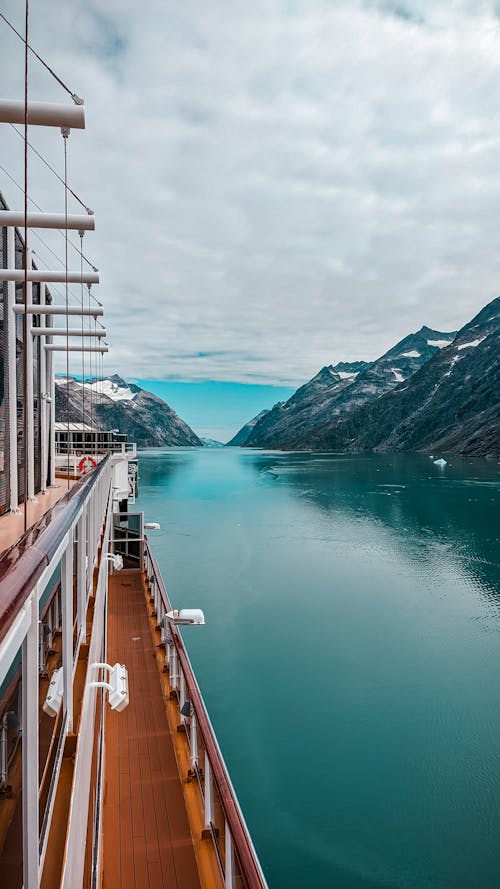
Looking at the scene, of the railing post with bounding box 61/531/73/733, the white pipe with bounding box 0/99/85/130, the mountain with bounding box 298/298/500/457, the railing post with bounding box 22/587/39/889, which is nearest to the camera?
the railing post with bounding box 22/587/39/889

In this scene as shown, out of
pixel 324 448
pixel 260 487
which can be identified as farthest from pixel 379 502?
pixel 324 448

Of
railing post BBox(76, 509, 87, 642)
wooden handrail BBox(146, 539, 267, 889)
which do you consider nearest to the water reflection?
wooden handrail BBox(146, 539, 267, 889)

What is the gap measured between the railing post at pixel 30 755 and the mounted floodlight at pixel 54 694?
645 mm

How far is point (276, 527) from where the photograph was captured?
34.4m

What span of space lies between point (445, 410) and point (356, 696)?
133760 mm

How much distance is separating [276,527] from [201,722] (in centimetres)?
2942

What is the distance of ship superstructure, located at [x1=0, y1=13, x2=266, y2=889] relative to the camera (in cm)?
169

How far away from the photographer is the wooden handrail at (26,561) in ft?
3.95

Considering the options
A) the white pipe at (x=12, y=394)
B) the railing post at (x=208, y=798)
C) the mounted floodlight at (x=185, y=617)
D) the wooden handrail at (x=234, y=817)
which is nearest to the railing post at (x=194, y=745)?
the wooden handrail at (x=234, y=817)

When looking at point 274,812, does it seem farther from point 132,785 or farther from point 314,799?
point 132,785

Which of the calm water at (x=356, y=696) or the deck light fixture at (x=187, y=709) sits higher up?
the deck light fixture at (x=187, y=709)

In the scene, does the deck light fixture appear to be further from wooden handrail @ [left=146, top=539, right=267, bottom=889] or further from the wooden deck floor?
wooden handrail @ [left=146, top=539, right=267, bottom=889]

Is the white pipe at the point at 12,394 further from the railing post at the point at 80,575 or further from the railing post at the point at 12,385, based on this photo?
the railing post at the point at 80,575

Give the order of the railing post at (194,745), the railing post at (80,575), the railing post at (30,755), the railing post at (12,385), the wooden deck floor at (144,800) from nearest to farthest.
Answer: the railing post at (30,755), the railing post at (80,575), the wooden deck floor at (144,800), the railing post at (194,745), the railing post at (12,385)
